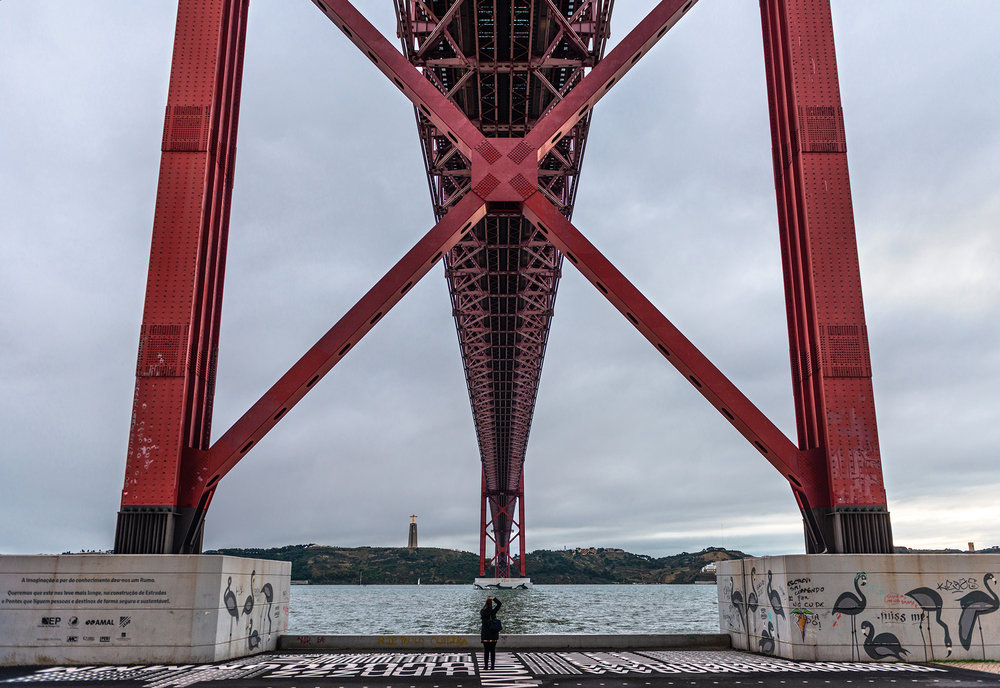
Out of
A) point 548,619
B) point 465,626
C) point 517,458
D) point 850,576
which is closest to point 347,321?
point 850,576

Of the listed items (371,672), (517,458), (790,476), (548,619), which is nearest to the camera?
(371,672)

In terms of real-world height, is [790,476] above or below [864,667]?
above

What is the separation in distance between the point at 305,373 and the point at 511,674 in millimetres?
6014

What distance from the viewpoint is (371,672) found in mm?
10586

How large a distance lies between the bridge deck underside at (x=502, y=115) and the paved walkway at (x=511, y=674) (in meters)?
8.71

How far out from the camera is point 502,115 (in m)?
22.4

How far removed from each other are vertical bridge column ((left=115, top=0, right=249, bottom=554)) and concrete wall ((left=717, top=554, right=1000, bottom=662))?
1017 cm

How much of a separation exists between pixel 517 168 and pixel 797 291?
19.5ft

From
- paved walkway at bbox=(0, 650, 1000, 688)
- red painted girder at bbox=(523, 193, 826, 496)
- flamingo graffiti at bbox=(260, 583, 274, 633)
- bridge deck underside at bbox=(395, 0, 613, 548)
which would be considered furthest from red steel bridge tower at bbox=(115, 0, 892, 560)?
paved walkway at bbox=(0, 650, 1000, 688)

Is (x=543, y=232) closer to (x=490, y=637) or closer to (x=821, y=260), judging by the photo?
(x=821, y=260)

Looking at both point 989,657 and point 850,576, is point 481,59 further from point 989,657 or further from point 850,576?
point 989,657

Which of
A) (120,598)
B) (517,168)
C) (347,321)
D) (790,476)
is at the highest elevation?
(517,168)

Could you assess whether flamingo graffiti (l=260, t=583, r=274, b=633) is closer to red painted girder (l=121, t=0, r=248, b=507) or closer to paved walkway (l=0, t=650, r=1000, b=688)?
paved walkway (l=0, t=650, r=1000, b=688)

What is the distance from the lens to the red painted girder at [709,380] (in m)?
12.9
